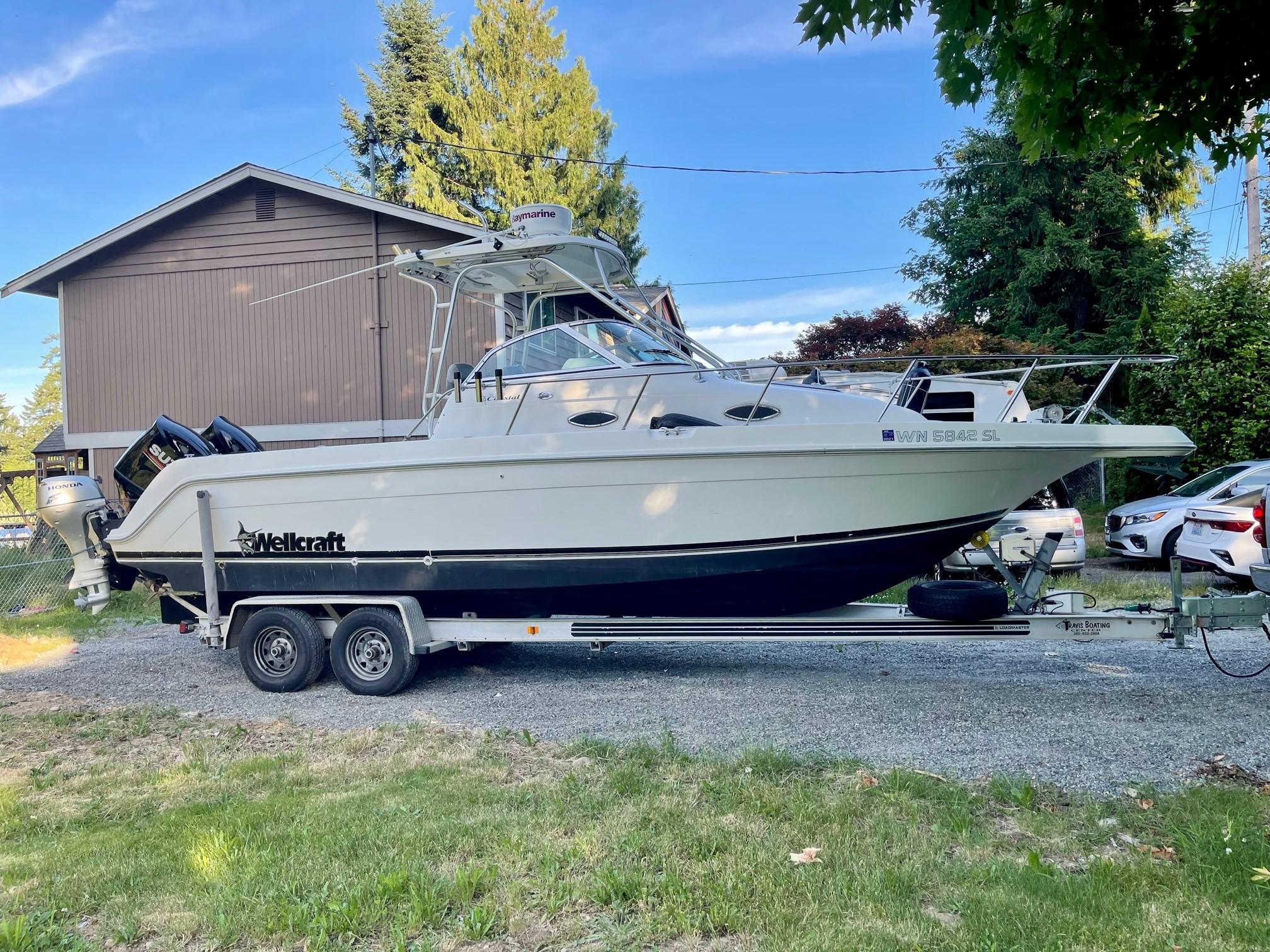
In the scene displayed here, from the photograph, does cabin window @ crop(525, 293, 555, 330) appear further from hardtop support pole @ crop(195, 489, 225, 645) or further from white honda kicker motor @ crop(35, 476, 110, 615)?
white honda kicker motor @ crop(35, 476, 110, 615)

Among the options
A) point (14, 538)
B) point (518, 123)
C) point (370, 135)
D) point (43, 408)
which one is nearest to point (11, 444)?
point (43, 408)

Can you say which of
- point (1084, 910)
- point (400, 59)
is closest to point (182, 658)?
point (1084, 910)

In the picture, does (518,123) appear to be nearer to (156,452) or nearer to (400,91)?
(400,91)

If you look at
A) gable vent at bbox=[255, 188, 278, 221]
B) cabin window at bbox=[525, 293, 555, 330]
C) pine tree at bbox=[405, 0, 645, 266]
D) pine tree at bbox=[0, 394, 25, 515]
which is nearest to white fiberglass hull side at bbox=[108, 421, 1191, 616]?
cabin window at bbox=[525, 293, 555, 330]

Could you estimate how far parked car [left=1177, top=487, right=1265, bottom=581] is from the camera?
728cm

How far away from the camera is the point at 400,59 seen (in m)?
29.7

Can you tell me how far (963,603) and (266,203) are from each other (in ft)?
39.4

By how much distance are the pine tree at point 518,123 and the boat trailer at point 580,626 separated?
21.4 m

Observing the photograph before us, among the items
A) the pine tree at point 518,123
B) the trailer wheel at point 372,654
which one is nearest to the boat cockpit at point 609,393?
the trailer wheel at point 372,654

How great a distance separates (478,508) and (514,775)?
2.05 m

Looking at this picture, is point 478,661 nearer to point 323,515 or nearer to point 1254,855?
point 323,515

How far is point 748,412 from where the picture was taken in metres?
5.66

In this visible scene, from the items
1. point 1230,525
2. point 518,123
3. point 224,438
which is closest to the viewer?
point 224,438

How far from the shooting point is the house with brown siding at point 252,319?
12430 mm
